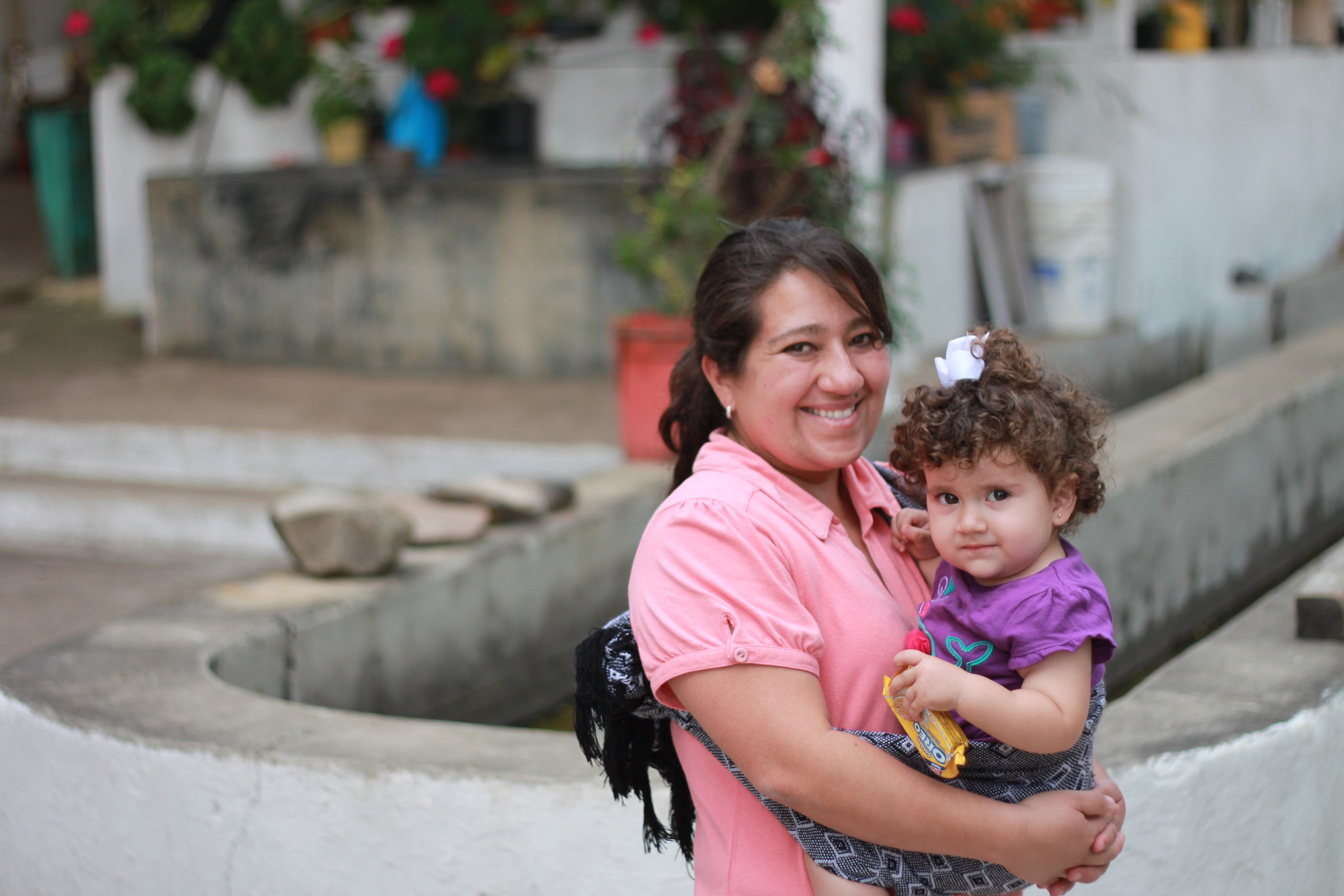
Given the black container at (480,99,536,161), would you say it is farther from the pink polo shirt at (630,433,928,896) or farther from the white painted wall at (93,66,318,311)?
the pink polo shirt at (630,433,928,896)

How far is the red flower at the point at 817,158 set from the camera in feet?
20.4

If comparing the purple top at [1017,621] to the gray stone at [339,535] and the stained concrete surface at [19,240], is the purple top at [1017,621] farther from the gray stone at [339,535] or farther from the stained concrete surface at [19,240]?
the stained concrete surface at [19,240]

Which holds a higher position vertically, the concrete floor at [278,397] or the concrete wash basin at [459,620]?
the concrete floor at [278,397]

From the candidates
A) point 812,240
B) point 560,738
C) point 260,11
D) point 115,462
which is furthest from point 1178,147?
point 812,240

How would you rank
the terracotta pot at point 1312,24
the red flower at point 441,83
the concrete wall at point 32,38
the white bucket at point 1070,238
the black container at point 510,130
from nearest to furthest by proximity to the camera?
1. the red flower at point 441,83
2. the white bucket at point 1070,238
3. the black container at point 510,130
4. the terracotta pot at point 1312,24
5. the concrete wall at point 32,38

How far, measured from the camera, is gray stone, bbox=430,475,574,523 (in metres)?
4.71

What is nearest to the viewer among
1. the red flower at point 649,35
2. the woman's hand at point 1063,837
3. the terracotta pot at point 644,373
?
the woman's hand at point 1063,837

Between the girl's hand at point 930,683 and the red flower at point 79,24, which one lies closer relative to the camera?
the girl's hand at point 930,683

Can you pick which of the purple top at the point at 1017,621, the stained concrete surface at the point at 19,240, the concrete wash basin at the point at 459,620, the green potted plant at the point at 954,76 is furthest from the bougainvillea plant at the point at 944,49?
the purple top at the point at 1017,621

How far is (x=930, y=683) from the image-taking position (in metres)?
1.63

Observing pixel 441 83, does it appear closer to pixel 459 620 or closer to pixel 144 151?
pixel 144 151

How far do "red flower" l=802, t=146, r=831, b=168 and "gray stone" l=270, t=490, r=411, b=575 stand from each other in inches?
109

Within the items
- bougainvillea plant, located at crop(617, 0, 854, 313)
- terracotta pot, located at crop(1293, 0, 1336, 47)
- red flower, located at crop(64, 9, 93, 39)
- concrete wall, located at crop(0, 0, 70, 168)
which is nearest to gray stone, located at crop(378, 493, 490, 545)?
bougainvillea plant, located at crop(617, 0, 854, 313)

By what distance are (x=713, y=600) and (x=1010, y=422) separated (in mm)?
396
